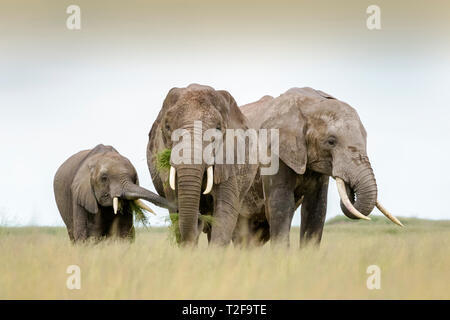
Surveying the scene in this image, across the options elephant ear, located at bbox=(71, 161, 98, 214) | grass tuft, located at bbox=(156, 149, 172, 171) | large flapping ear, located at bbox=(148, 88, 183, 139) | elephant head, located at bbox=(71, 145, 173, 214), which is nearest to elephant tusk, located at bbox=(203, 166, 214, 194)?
grass tuft, located at bbox=(156, 149, 172, 171)

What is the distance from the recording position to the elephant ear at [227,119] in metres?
14.3

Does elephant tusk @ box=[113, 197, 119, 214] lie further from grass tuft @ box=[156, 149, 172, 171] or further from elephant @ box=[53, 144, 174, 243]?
grass tuft @ box=[156, 149, 172, 171]

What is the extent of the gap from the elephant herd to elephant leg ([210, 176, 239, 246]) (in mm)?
14

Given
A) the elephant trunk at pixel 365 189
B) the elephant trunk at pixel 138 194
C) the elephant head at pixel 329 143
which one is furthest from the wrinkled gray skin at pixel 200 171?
the elephant trunk at pixel 365 189

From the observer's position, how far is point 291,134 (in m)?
16.1

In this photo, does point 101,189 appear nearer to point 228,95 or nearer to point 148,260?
point 228,95

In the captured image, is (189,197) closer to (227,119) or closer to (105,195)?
(227,119)

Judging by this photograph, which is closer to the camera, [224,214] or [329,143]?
[224,214]

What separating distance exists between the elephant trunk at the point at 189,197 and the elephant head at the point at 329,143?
96.8 inches

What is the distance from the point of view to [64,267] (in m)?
12.3

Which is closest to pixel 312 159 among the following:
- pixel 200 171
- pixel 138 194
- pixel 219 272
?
pixel 200 171

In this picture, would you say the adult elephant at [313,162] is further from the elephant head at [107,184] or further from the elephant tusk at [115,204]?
the elephant tusk at [115,204]

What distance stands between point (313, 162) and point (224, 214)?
2084 millimetres

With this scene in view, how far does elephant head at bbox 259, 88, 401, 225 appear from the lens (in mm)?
15086
